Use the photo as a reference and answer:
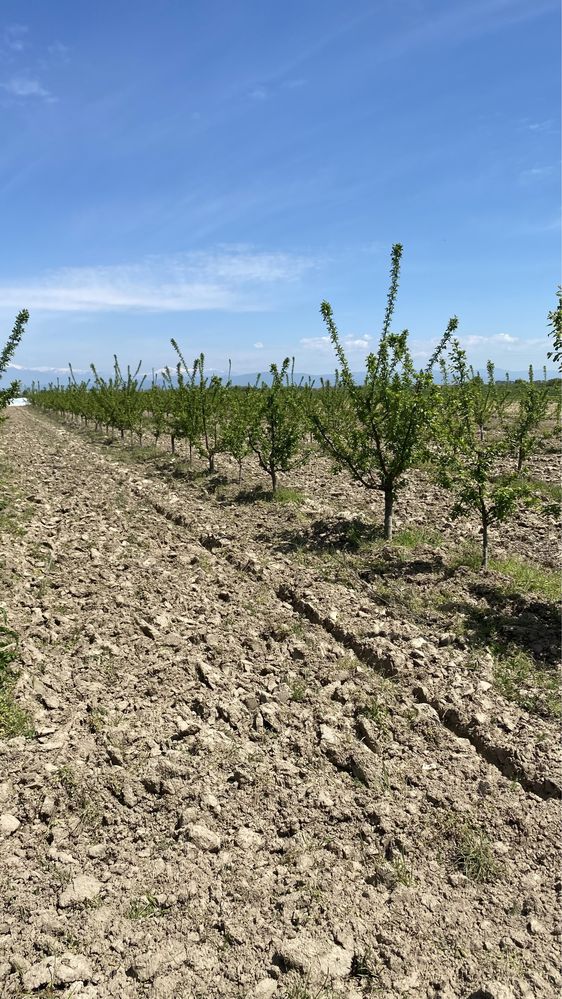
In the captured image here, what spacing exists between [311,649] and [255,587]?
1764mm

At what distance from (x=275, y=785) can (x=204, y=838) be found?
2.21 ft

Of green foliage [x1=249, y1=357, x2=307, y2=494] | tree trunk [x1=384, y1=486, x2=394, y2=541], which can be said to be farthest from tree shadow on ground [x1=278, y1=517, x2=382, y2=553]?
green foliage [x1=249, y1=357, x2=307, y2=494]

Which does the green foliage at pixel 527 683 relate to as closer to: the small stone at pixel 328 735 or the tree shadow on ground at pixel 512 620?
the tree shadow on ground at pixel 512 620

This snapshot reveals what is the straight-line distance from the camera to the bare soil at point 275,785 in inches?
113

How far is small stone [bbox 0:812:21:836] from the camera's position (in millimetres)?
3455

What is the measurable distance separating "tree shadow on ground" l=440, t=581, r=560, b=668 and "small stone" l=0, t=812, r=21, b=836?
4.49 metres

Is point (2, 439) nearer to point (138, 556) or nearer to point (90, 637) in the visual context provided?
point (138, 556)

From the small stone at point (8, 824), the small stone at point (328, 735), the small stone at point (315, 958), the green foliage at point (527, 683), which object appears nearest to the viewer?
the small stone at point (315, 958)

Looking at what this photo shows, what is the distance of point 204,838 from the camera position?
3486mm

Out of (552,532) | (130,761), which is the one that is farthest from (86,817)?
(552,532)

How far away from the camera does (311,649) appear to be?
5.66 meters

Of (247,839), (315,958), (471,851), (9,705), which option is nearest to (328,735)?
(247,839)

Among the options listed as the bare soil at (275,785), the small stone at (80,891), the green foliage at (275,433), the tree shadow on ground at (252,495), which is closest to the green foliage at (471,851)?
the bare soil at (275,785)

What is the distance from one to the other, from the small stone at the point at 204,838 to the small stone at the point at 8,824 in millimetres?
1094
